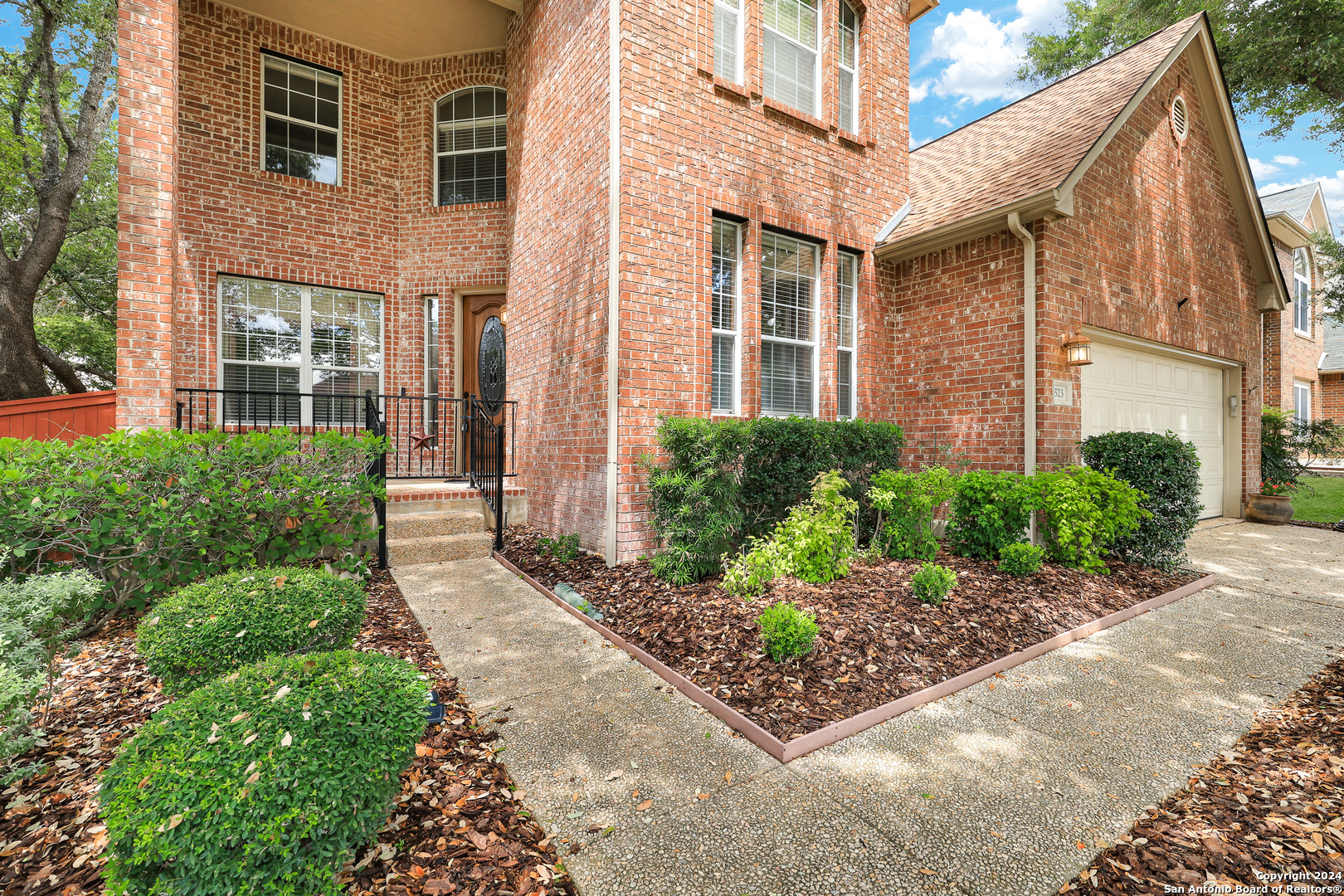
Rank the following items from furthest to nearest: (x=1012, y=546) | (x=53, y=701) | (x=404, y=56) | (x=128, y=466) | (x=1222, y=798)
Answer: (x=404, y=56) → (x=1012, y=546) → (x=128, y=466) → (x=53, y=701) → (x=1222, y=798)

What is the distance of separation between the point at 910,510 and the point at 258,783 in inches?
194

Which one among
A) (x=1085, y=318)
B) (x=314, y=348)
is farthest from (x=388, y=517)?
(x=1085, y=318)

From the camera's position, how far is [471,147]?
8.39m

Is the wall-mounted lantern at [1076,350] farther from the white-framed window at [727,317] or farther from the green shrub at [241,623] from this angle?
the green shrub at [241,623]

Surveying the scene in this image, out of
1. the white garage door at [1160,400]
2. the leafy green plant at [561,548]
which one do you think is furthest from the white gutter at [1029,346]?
the leafy green plant at [561,548]

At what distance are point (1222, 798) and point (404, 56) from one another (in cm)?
1132

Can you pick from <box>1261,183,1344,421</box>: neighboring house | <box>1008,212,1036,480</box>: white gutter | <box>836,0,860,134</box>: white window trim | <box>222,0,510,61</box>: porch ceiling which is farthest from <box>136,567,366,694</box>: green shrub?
<box>1261,183,1344,421</box>: neighboring house

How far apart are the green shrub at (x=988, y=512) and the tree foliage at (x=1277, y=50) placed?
10.6m

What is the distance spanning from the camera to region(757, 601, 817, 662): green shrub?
3.09 meters

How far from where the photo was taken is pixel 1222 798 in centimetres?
226

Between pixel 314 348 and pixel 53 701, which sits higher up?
pixel 314 348

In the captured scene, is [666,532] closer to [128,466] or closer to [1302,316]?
[128,466]

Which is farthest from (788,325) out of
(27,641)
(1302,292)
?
(1302,292)

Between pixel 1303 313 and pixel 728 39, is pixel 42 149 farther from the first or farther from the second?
pixel 1303 313
